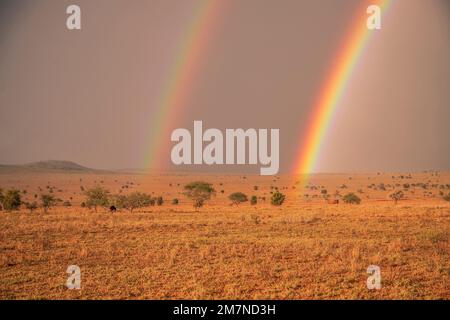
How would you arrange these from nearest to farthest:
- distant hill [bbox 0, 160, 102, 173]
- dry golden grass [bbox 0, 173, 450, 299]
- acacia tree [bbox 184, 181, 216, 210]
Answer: dry golden grass [bbox 0, 173, 450, 299] → acacia tree [bbox 184, 181, 216, 210] → distant hill [bbox 0, 160, 102, 173]

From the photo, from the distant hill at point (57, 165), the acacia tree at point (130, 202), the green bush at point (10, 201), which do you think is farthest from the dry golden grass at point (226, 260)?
the distant hill at point (57, 165)

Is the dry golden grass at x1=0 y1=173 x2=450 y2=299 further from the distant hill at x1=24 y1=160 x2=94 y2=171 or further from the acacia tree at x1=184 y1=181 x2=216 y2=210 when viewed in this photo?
the distant hill at x1=24 y1=160 x2=94 y2=171

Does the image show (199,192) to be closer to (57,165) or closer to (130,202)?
(130,202)

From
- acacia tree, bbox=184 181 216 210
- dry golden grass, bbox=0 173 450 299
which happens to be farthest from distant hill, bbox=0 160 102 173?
dry golden grass, bbox=0 173 450 299

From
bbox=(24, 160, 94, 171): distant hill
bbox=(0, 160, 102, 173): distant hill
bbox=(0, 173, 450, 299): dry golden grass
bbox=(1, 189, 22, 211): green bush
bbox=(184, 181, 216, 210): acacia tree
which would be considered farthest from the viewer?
bbox=(24, 160, 94, 171): distant hill

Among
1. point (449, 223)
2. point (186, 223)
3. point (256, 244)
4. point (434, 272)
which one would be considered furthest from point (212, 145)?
point (434, 272)

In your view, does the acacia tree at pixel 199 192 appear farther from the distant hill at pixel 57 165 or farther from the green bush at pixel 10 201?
the distant hill at pixel 57 165

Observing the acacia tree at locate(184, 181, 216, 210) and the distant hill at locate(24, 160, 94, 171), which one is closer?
the acacia tree at locate(184, 181, 216, 210)

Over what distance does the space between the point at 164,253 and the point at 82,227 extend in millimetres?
9289

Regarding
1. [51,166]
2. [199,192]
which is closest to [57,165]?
[51,166]
